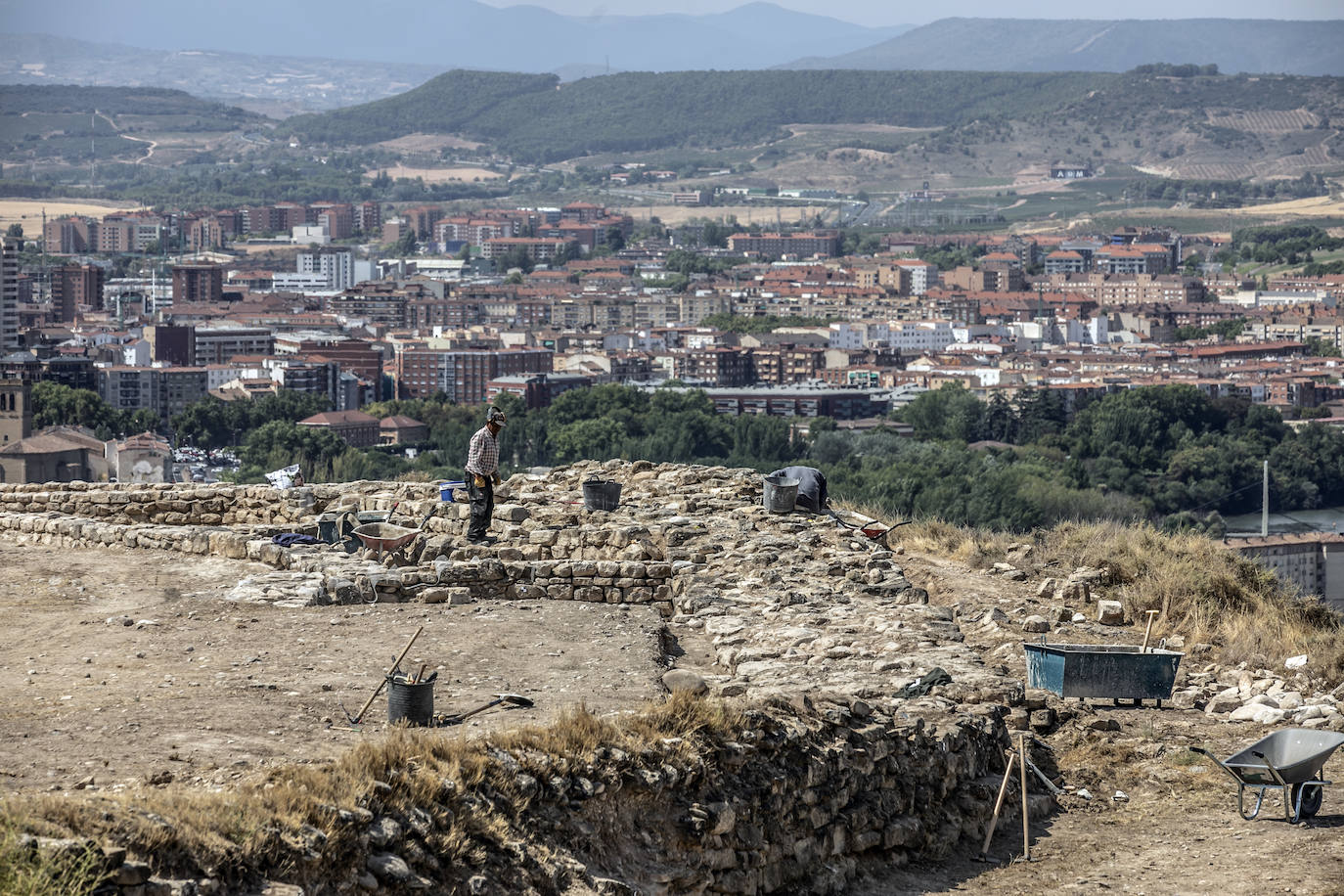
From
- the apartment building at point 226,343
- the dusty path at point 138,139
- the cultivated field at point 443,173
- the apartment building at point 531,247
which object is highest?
the dusty path at point 138,139

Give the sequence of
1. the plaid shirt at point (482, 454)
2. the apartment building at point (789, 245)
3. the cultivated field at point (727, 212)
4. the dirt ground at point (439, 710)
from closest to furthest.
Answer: the dirt ground at point (439, 710), the plaid shirt at point (482, 454), the apartment building at point (789, 245), the cultivated field at point (727, 212)

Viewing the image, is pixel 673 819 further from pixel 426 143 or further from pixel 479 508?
pixel 426 143

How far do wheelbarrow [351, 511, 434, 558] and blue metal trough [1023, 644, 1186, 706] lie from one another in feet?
7.85

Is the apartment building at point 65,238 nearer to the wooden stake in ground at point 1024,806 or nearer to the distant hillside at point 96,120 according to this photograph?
the distant hillside at point 96,120

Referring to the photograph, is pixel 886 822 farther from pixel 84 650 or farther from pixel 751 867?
pixel 84 650

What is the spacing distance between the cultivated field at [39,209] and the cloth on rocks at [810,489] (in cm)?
11465

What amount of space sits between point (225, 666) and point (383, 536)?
204 centimetres

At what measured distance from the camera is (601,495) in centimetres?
834

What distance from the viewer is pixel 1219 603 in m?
7.63

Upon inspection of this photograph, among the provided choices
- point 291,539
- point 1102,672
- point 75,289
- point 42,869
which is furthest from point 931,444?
point 75,289

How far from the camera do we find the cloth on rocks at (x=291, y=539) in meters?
7.58

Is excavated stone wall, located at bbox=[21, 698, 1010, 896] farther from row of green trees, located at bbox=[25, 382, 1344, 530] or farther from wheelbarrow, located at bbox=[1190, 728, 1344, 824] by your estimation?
row of green trees, located at bbox=[25, 382, 1344, 530]

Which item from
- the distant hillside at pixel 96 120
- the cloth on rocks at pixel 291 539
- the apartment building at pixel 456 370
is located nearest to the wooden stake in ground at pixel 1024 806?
the cloth on rocks at pixel 291 539

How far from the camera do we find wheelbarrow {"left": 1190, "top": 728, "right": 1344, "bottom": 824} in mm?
4797
